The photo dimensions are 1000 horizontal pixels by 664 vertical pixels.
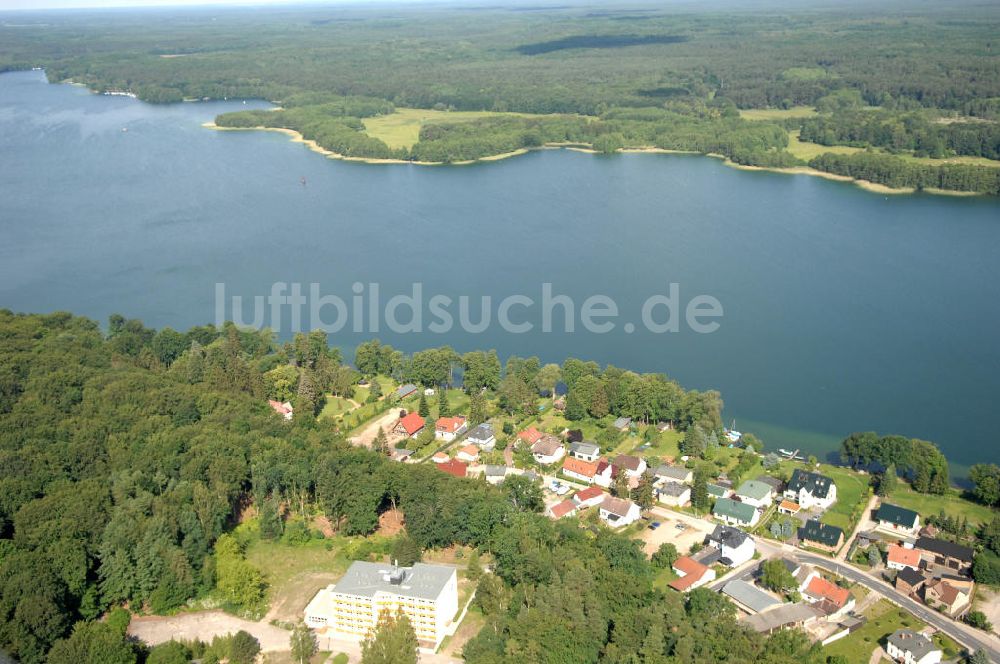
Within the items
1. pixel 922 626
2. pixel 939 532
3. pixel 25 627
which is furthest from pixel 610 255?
pixel 25 627

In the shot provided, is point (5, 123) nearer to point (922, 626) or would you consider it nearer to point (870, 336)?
point (870, 336)

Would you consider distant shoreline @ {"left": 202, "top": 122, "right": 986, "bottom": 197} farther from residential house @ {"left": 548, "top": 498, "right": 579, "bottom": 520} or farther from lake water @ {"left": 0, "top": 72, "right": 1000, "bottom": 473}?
residential house @ {"left": 548, "top": 498, "right": 579, "bottom": 520}

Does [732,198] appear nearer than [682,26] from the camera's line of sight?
Yes

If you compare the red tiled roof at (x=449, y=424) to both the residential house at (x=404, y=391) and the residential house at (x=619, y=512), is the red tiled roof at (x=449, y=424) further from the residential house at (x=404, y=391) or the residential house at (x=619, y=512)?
the residential house at (x=619, y=512)

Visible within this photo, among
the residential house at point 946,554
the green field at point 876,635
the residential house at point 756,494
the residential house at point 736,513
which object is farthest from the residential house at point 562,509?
the residential house at point 946,554

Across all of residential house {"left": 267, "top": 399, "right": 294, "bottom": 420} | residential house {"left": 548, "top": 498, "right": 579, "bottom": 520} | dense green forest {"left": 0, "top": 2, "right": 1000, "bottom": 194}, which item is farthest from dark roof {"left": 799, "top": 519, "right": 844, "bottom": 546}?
dense green forest {"left": 0, "top": 2, "right": 1000, "bottom": 194}

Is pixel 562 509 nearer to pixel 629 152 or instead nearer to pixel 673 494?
pixel 673 494

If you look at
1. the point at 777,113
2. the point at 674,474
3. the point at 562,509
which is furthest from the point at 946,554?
the point at 777,113
